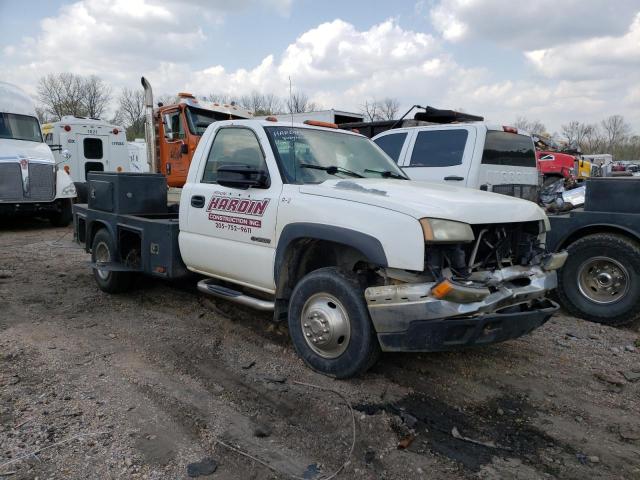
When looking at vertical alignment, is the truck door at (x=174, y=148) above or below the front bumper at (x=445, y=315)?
above

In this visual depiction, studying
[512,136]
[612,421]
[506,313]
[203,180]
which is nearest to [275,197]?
[203,180]

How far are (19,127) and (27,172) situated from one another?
1745 mm

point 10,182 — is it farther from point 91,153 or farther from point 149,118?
point 91,153

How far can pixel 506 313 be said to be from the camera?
359 cm

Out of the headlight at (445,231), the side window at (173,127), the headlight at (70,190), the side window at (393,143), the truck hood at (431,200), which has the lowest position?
the headlight at (70,190)

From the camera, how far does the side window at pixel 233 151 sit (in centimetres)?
461

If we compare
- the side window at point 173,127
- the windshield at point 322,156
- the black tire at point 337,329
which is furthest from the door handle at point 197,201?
the side window at point 173,127

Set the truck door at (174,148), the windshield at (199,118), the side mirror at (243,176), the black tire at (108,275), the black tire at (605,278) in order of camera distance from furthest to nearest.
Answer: the truck door at (174,148) < the windshield at (199,118) < the black tire at (108,275) < the black tire at (605,278) < the side mirror at (243,176)

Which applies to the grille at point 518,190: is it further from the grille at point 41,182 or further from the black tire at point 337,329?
the grille at point 41,182

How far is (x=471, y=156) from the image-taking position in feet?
23.3

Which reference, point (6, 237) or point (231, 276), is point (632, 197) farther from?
point (6, 237)

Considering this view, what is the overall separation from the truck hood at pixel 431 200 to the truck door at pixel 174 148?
8.82 metres

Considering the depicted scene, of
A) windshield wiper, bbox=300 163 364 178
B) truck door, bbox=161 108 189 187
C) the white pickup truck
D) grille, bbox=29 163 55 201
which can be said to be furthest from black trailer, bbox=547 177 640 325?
grille, bbox=29 163 55 201

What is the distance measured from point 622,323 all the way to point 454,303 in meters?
3.09
